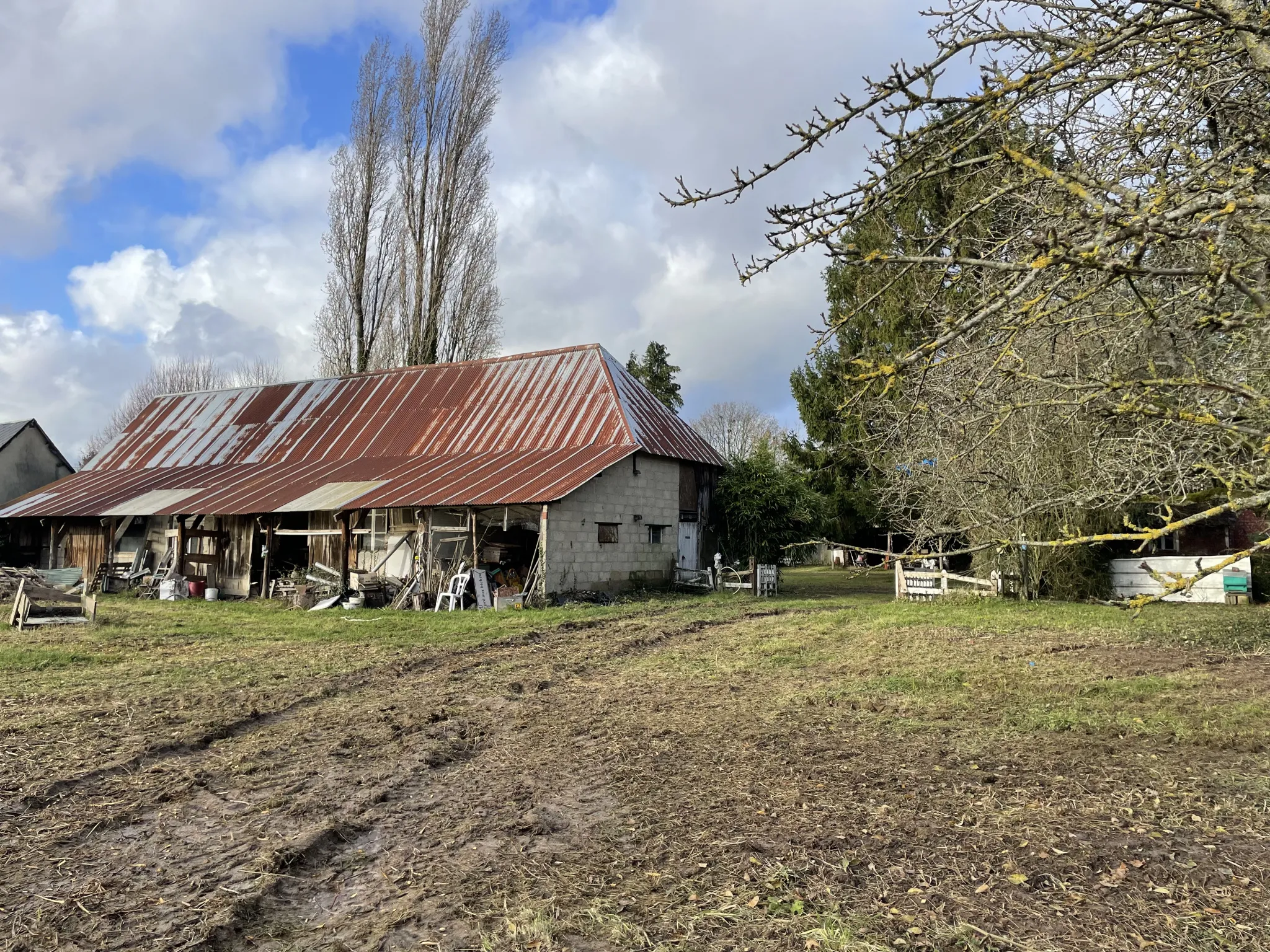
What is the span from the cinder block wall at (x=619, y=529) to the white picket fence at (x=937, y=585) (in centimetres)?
600

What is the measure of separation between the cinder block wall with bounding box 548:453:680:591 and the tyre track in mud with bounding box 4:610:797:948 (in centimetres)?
897

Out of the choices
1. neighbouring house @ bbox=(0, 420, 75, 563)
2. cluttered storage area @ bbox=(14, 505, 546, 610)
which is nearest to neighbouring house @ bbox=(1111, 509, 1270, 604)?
cluttered storage area @ bbox=(14, 505, 546, 610)

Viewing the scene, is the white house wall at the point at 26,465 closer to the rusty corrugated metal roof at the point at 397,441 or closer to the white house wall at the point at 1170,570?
the rusty corrugated metal roof at the point at 397,441

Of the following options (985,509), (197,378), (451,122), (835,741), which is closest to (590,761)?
(835,741)

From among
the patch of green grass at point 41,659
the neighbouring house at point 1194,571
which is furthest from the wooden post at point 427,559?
the neighbouring house at point 1194,571

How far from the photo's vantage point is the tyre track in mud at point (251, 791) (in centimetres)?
392

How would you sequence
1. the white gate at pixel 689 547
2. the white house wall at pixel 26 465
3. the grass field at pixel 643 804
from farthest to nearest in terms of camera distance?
1. the white house wall at pixel 26 465
2. the white gate at pixel 689 547
3. the grass field at pixel 643 804

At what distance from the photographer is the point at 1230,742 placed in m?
6.36

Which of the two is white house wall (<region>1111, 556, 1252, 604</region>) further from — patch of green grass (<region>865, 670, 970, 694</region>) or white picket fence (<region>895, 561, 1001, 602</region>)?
patch of green grass (<region>865, 670, 970, 694</region>)

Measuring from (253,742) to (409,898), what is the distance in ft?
11.3

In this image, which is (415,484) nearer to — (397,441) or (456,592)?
(456,592)

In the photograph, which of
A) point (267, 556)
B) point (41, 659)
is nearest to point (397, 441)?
point (267, 556)

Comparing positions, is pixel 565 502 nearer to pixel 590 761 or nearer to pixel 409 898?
pixel 590 761

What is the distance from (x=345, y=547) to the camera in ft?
65.3
